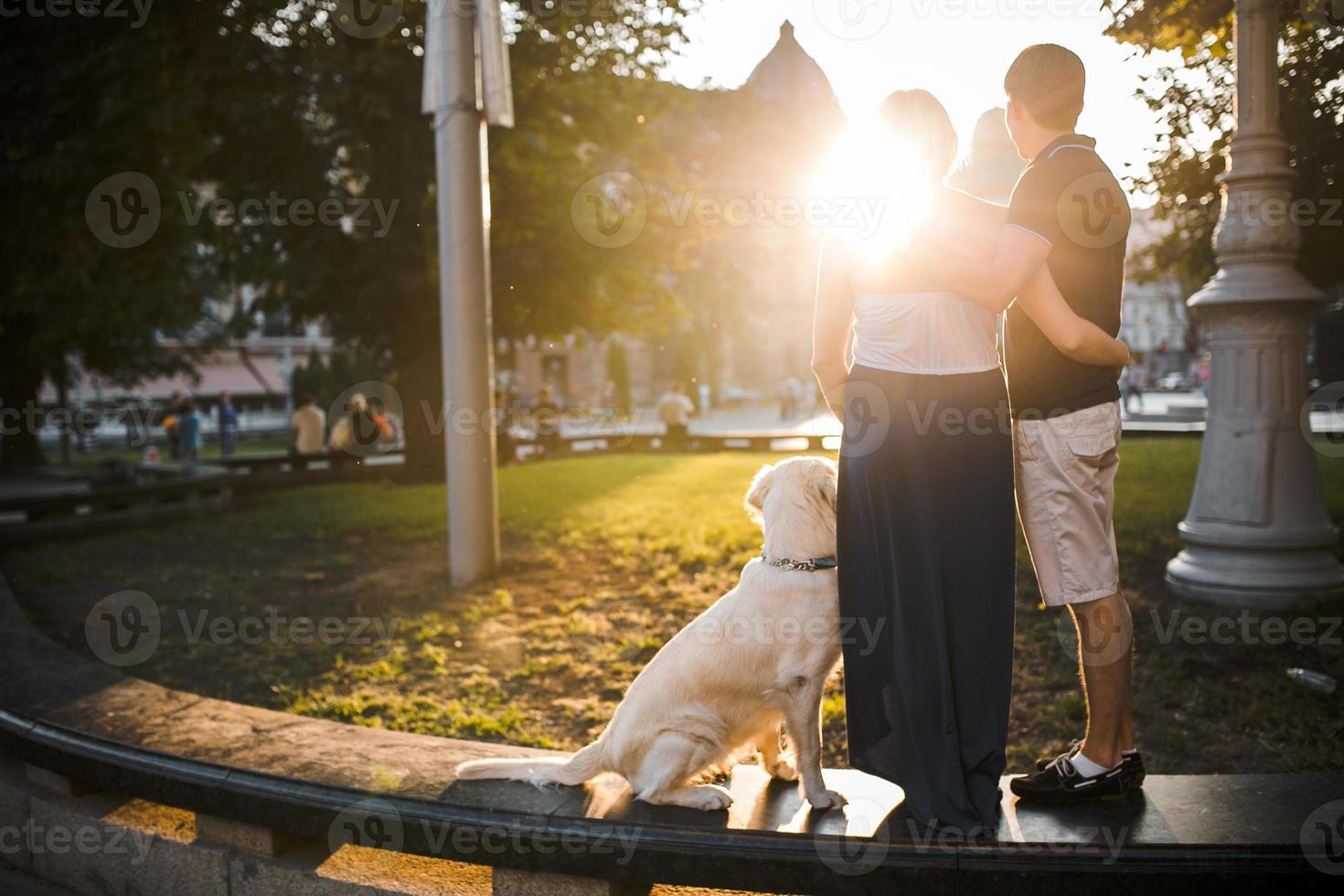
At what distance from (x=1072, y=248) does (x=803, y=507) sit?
3.52 ft

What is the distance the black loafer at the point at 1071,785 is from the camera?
9.52 ft

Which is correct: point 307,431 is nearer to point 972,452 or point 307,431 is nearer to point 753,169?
point 753,169

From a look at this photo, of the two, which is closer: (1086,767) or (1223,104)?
(1086,767)

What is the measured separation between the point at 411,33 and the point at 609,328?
6.04 meters

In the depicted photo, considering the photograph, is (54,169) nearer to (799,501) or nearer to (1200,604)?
(799,501)

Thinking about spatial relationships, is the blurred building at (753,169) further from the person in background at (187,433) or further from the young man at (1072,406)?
the person in background at (187,433)

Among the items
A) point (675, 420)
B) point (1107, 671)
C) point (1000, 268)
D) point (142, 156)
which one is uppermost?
point (142, 156)

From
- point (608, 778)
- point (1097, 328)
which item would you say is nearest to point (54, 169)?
point (608, 778)

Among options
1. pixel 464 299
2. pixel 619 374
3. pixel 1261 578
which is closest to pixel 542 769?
pixel 1261 578

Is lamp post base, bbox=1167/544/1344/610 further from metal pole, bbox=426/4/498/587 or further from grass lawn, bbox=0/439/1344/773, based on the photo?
metal pole, bbox=426/4/498/587

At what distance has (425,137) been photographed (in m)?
14.5

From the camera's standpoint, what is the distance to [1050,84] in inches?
113

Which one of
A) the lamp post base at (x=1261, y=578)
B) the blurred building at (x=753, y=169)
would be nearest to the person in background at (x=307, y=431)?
the blurred building at (x=753, y=169)

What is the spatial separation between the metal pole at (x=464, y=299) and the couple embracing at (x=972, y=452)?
5.71m
